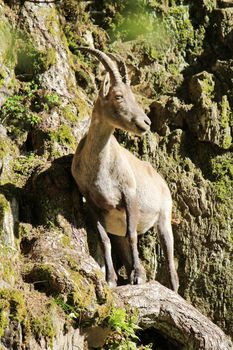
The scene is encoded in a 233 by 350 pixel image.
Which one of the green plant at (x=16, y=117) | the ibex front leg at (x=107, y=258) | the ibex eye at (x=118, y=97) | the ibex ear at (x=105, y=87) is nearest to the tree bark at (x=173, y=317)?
the ibex front leg at (x=107, y=258)

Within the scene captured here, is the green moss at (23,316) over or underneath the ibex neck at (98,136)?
underneath

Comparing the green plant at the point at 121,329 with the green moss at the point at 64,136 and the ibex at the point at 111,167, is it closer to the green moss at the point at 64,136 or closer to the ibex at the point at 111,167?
the ibex at the point at 111,167

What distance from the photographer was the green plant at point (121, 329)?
7656mm

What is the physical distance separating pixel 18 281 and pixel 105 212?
198 cm

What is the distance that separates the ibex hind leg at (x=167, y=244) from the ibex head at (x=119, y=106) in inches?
70.4

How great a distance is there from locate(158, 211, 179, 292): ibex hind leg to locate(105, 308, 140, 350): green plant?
1.95 meters

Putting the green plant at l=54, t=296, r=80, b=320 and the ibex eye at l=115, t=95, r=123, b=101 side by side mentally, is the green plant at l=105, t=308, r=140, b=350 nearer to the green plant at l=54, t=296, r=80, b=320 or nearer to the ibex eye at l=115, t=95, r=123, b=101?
the green plant at l=54, t=296, r=80, b=320

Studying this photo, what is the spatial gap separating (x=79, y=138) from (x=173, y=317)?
3.12 metres

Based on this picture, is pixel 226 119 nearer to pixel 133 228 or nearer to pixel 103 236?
pixel 133 228

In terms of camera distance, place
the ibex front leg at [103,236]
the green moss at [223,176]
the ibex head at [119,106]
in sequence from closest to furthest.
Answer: the ibex head at [119,106] → the ibex front leg at [103,236] → the green moss at [223,176]

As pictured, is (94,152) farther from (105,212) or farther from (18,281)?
(18,281)

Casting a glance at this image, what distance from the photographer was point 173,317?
333 inches

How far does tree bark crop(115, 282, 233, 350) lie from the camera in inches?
327

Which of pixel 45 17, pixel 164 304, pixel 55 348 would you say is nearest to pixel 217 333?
pixel 164 304
